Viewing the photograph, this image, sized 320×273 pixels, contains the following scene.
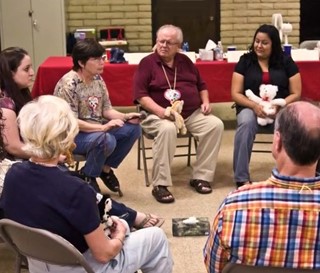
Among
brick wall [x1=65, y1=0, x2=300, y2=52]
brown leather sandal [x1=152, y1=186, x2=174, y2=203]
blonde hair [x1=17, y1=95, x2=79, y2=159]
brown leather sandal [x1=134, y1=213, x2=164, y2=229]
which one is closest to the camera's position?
blonde hair [x1=17, y1=95, x2=79, y2=159]

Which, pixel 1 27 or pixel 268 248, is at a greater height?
pixel 1 27

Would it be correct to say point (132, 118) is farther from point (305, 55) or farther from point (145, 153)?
point (305, 55)

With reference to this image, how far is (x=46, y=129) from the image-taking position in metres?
1.79

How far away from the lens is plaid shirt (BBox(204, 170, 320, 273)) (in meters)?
1.56

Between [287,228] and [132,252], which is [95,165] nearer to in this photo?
[132,252]

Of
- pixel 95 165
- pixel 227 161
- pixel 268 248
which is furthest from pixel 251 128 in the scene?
pixel 268 248

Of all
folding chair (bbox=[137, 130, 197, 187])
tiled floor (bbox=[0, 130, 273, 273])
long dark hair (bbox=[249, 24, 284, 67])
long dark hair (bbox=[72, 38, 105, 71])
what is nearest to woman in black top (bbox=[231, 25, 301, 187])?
long dark hair (bbox=[249, 24, 284, 67])

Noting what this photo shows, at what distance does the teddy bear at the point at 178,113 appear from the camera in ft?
11.8

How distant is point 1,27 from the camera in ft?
21.2

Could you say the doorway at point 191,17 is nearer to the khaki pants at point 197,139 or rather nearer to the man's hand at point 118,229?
the khaki pants at point 197,139

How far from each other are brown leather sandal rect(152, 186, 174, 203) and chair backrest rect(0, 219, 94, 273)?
1726 mm

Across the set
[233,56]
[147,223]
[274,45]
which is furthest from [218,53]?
[147,223]

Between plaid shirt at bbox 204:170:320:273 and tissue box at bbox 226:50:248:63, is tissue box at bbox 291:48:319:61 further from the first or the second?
plaid shirt at bbox 204:170:320:273

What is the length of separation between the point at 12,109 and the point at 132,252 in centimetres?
108
